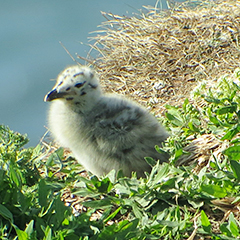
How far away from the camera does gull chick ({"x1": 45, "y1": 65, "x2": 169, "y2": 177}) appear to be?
3318 millimetres

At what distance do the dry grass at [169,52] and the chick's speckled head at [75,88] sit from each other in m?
0.94

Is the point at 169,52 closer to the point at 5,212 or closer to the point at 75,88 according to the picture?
the point at 75,88

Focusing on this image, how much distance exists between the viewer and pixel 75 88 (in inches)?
137

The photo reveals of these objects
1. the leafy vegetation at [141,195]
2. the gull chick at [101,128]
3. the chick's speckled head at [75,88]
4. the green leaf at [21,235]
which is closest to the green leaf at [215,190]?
the leafy vegetation at [141,195]

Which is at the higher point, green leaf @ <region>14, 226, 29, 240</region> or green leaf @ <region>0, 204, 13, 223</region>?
green leaf @ <region>0, 204, 13, 223</region>

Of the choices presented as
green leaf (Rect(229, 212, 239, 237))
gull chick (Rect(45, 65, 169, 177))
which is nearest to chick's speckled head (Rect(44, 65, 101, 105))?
gull chick (Rect(45, 65, 169, 177))

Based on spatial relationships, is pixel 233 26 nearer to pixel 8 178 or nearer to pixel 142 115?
pixel 142 115

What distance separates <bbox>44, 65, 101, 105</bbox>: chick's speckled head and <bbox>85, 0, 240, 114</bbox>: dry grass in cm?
94

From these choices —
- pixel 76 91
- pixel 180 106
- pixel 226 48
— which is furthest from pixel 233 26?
pixel 76 91

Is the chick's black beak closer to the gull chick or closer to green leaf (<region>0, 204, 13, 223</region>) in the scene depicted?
the gull chick

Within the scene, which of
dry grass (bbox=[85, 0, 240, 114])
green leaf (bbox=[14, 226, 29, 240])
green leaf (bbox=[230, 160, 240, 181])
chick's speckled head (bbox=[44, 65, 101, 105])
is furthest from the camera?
dry grass (bbox=[85, 0, 240, 114])

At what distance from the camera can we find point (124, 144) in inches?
130

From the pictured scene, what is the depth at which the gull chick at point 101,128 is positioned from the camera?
3318mm

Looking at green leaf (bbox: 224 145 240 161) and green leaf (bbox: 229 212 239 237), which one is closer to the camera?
green leaf (bbox: 229 212 239 237)
